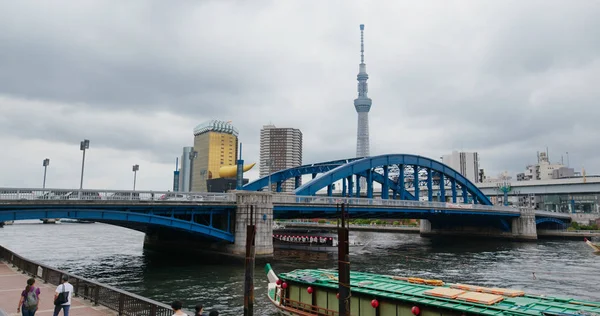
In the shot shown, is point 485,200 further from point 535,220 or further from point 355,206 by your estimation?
point 355,206

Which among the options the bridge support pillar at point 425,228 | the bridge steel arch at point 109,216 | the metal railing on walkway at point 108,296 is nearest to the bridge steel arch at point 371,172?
the bridge support pillar at point 425,228

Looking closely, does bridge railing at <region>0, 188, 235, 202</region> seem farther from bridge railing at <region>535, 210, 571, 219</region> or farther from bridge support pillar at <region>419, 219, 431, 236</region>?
bridge railing at <region>535, 210, 571, 219</region>

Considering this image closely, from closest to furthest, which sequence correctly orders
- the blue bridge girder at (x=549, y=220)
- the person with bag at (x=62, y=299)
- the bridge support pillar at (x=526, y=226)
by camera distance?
the person with bag at (x=62, y=299) → the bridge support pillar at (x=526, y=226) → the blue bridge girder at (x=549, y=220)

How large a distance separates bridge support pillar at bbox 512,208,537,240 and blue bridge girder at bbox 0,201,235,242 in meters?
81.9

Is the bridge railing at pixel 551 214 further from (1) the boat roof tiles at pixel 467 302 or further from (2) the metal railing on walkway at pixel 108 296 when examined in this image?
(2) the metal railing on walkway at pixel 108 296

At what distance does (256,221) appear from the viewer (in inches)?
1913

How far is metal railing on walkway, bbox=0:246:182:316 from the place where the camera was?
14977 mm

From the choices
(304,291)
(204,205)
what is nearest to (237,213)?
(204,205)

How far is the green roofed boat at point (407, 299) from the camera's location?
18.4 m

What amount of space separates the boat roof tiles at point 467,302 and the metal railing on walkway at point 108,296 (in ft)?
37.4

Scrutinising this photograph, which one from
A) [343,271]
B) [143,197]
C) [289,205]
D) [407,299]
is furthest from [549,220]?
[343,271]

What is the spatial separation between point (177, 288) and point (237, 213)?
15959mm

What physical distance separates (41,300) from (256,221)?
99.8ft

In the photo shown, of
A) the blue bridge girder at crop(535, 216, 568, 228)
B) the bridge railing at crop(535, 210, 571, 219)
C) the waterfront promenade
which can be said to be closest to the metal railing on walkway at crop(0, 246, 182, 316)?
the waterfront promenade
